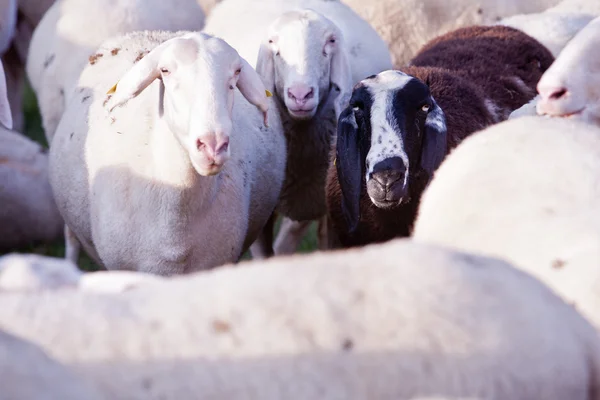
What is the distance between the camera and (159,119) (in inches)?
160

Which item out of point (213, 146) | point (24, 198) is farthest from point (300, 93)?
point (24, 198)

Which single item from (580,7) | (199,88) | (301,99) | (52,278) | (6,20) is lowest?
(6,20)

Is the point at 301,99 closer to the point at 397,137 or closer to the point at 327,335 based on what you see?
the point at 397,137

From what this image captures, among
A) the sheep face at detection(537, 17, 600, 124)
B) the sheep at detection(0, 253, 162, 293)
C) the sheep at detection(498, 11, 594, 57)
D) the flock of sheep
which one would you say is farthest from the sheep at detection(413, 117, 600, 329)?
the sheep at detection(498, 11, 594, 57)

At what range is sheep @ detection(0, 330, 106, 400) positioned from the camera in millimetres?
1735

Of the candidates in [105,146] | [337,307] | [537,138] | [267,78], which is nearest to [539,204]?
[537,138]

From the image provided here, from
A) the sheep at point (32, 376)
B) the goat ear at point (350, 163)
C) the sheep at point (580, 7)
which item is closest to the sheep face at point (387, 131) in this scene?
the goat ear at point (350, 163)

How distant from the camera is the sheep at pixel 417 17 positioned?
21.7ft

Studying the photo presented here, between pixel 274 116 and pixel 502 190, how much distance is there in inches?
92.3

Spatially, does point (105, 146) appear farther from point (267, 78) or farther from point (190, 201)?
point (267, 78)

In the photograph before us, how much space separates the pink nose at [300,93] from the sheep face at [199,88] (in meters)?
0.86

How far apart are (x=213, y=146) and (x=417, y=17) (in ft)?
11.2

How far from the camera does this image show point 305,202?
18.5 ft

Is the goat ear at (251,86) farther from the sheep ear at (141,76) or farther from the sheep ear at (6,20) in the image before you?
the sheep ear at (6,20)
